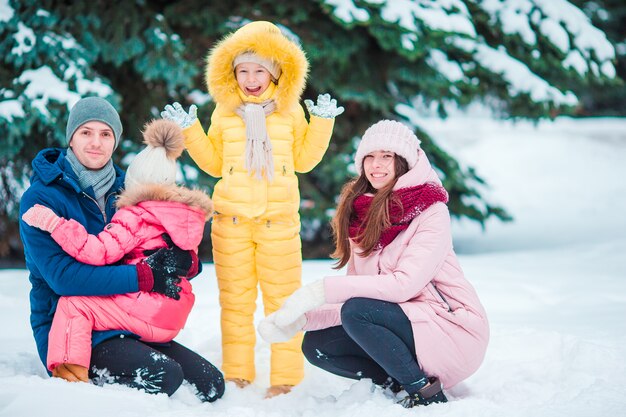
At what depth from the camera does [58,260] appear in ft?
9.08

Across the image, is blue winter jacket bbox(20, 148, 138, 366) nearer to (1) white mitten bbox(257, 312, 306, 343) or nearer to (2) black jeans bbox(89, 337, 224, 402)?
(2) black jeans bbox(89, 337, 224, 402)

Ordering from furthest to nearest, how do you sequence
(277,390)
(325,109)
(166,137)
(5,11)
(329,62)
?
1. (329,62)
2. (5,11)
3. (325,109)
4. (277,390)
5. (166,137)

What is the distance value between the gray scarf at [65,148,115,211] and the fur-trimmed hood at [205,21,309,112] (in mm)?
770

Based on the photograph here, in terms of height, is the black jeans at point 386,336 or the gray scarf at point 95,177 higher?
the gray scarf at point 95,177

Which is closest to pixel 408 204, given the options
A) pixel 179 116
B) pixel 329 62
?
pixel 179 116

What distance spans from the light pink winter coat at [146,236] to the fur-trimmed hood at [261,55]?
2.41 feet

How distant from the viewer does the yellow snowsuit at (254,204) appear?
3.38 metres

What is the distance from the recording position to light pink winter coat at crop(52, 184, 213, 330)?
2781 mm

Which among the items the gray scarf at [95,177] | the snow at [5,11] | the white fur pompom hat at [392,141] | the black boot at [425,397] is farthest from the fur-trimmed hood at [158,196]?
the snow at [5,11]

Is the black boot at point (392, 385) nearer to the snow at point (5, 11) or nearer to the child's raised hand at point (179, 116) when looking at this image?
the child's raised hand at point (179, 116)

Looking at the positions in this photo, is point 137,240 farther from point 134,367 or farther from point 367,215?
point 367,215

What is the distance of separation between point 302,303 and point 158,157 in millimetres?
985

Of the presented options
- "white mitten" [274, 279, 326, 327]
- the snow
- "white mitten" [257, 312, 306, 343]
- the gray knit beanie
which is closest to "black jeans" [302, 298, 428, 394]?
"white mitten" [274, 279, 326, 327]

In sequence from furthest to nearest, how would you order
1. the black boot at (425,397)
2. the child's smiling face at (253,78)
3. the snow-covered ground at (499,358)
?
the child's smiling face at (253,78), the black boot at (425,397), the snow-covered ground at (499,358)
